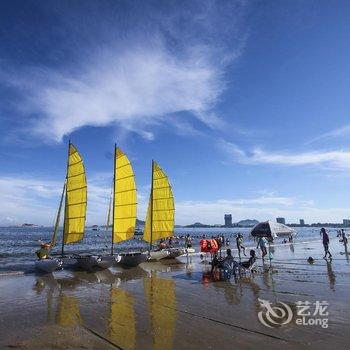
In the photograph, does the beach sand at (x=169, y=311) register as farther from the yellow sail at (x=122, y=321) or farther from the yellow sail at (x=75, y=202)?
the yellow sail at (x=75, y=202)

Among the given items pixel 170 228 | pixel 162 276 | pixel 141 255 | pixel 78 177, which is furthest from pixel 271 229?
pixel 78 177

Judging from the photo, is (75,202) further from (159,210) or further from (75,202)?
(159,210)

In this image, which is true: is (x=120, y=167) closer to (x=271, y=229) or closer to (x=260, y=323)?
(x=271, y=229)

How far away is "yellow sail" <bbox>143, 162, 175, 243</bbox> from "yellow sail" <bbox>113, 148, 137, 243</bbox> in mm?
2513

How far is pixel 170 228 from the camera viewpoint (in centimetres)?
2777

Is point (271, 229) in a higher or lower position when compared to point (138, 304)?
higher

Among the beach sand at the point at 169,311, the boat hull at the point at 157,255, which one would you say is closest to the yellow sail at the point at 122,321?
the beach sand at the point at 169,311

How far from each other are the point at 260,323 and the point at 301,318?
1219mm

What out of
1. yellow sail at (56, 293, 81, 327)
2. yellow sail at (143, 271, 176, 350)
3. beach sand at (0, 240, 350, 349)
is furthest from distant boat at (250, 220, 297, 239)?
yellow sail at (56, 293, 81, 327)

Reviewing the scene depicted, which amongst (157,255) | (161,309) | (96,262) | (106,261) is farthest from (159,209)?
(161,309)

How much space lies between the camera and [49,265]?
2055 centimetres

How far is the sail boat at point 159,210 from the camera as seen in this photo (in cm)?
2733

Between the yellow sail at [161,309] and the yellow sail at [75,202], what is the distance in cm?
793

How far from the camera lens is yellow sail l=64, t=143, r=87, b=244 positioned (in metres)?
23.2
